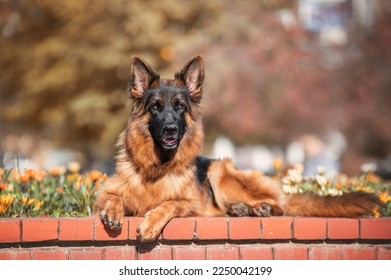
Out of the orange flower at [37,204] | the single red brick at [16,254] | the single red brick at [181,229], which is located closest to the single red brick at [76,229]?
the single red brick at [16,254]

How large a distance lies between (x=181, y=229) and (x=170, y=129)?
2.99 ft

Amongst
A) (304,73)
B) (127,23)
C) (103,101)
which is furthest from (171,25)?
(304,73)

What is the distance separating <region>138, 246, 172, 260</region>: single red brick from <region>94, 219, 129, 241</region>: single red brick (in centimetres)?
21

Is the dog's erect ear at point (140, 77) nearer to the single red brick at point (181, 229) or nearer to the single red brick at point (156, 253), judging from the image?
the single red brick at point (181, 229)

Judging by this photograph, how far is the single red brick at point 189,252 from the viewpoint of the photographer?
5.40 meters

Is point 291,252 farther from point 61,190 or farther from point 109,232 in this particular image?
point 61,190

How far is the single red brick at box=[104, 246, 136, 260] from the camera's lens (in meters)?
5.37

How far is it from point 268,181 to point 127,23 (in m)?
12.9

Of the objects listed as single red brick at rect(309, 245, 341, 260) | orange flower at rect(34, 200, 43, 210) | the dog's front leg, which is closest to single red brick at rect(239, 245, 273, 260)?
single red brick at rect(309, 245, 341, 260)

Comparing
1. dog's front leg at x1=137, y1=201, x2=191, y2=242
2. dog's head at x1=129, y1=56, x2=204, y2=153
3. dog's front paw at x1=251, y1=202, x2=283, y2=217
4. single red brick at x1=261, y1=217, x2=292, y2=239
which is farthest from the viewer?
dog's front paw at x1=251, y1=202, x2=283, y2=217

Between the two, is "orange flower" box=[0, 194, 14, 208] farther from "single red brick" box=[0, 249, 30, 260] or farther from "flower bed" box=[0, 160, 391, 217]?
"single red brick" box=[0, 249, 30, 260]

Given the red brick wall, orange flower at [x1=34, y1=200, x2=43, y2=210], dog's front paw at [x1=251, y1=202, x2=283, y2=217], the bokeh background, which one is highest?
the bokeh background

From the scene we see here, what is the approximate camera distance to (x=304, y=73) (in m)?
19.7

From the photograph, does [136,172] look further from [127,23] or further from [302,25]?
[302,25]
